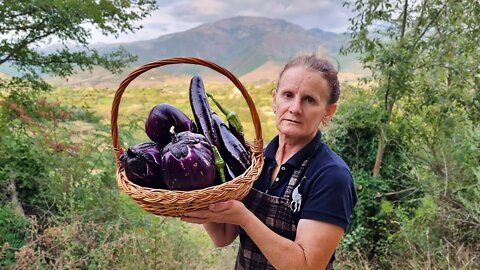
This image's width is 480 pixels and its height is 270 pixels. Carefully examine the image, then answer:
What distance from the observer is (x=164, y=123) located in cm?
107

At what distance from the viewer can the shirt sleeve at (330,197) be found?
1060 millimetres

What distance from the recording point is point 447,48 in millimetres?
3684

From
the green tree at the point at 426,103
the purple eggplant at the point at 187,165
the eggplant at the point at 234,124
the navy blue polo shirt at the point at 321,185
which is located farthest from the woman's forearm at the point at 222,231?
the green tree at the point at 426,103

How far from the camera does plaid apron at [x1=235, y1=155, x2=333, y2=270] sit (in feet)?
3.80

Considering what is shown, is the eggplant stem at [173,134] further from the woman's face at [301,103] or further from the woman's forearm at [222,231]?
the woman's forearm at [222,231]

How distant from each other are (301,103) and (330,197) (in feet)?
0.88

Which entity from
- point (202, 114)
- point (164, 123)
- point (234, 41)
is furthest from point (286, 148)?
point (234, 41)

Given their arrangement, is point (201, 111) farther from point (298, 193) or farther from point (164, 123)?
point (298, 193)

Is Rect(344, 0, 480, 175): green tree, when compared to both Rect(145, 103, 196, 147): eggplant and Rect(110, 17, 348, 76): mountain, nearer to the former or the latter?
Rect(110, 17, 348, 76): mountain

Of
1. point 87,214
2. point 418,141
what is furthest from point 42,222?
point 418,141

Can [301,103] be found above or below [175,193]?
above

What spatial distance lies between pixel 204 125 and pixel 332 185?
0.37 meters

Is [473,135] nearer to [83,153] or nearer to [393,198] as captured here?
[393,198]

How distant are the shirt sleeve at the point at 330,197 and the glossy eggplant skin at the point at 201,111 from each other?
285mm
